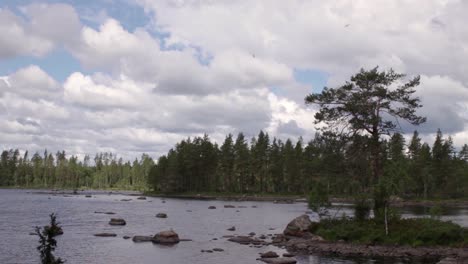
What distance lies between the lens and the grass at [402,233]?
53375 mm

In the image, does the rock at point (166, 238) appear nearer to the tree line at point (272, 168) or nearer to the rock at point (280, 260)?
the rock at point (280, 260)

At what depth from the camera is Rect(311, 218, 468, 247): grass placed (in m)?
53.4

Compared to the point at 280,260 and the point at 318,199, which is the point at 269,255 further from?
the point at 318,199

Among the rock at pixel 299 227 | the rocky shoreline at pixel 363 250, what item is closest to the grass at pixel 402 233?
the rocky shoreline at pixel 363 250

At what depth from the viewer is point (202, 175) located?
189 m

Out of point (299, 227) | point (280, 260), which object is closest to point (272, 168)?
point (299, 227)

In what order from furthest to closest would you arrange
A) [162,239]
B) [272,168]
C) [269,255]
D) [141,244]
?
[272,168] → [162,239] → [141,244] → [269,255]

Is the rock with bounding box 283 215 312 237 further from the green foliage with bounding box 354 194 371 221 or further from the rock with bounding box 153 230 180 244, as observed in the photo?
the rock with bounding box 153 230 180 244

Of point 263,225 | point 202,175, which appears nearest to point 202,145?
point 202,175

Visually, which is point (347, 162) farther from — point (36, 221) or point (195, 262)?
point (36, 221)

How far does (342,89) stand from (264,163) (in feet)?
394

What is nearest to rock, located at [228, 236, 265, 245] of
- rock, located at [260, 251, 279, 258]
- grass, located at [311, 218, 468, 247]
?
grass, located at [311, 218, 468, 247]

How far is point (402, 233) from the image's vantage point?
55.0 meters

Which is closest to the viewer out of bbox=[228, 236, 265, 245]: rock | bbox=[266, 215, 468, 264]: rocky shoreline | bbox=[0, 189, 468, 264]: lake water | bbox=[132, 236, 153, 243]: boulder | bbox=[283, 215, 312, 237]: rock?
bbox=[266, 215, 468, 264]: rocky shoreline
